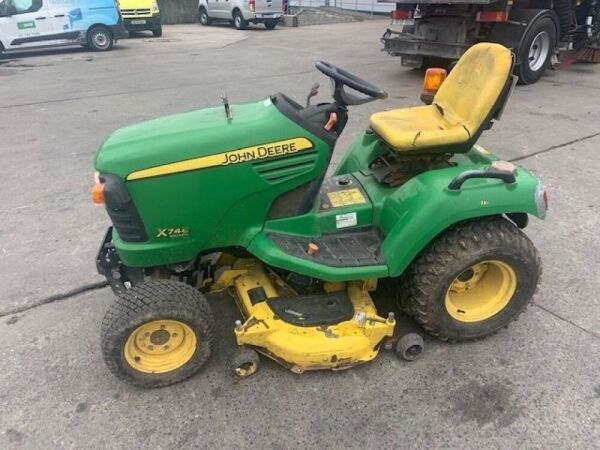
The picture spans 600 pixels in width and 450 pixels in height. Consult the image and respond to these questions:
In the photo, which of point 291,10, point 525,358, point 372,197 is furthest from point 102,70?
point 291,10

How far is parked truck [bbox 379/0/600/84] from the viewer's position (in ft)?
22.0

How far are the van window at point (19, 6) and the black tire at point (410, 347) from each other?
12.5 meters

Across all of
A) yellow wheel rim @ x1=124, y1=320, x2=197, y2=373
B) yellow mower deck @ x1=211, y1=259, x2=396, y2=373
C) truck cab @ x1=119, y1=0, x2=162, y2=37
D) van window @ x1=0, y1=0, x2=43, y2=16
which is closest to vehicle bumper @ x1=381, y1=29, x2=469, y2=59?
yellow mower deck @ x1=211, y1=259, x2=396, y2=373

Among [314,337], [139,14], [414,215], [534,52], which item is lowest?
[314,337]

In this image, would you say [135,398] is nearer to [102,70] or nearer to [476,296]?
[476,296]

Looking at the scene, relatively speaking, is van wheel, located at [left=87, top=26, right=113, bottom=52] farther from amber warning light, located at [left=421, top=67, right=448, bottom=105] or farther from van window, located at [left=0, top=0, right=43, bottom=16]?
amber warning light, located at [left=421, top=67, right=448, bottom=105]

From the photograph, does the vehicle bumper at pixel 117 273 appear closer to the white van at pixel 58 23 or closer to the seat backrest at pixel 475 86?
the seat backrest at pixel 475 86

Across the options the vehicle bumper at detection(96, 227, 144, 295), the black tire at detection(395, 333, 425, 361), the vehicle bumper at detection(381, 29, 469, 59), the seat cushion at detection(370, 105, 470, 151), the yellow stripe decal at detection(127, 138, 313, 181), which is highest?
the yellow stripe decal at detection(127, 138, 313, 181)

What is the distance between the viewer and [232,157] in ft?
6.59

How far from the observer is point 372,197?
95.9 inches

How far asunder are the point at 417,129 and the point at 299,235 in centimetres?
81

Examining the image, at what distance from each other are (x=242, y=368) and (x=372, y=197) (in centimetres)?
104

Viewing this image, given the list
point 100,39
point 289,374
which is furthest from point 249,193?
point 100,39

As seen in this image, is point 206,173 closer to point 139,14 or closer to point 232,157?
point 232,157
